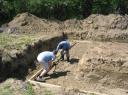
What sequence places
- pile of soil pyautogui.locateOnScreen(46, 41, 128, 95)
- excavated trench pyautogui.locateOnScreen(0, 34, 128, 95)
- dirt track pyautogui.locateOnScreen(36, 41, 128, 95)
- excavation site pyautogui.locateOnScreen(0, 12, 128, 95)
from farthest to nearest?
excavated trench pyautogui.locateOnScreen(0, 34, 128, 95) < pile of soil pyautogui.locateOnScreen(46, 41, 128, 95) < dirt track pyautogui.locateOnScreen(36, 41, 128, 95) < excavation site pyautogui.locateOnScreen(0, 12, 128, 95)

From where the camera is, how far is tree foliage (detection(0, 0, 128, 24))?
2148 cm

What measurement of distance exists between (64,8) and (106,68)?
11505 mm

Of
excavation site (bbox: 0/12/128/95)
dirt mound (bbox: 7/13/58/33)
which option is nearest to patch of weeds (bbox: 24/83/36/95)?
excavation site (bbox: 0/12/128/95)

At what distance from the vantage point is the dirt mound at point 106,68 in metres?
10.9

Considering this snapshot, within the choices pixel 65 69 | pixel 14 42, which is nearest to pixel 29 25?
pixel 14 42

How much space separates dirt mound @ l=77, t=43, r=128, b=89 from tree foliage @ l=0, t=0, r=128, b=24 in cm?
1034

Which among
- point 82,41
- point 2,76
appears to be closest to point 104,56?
point 2,76

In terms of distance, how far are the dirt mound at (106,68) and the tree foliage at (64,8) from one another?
33.9ft

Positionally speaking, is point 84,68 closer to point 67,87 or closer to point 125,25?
A: point 67,87

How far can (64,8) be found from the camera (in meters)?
22.0

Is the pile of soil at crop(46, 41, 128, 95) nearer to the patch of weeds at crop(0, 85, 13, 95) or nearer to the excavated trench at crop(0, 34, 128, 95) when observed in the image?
the excavated trench at crop(0, 34, 128, 95)

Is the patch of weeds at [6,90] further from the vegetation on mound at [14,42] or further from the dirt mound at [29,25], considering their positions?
the dirt mound at [29,25]

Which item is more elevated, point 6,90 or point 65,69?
point 6,90

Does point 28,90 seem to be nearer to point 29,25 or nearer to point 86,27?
point 29,25
